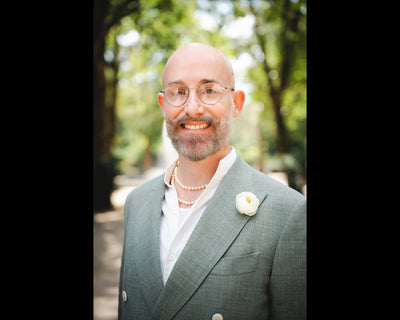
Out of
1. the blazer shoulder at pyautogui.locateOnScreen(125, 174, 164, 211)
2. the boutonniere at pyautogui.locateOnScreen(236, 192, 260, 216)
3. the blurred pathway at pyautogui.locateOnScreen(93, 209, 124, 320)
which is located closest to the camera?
the boutonniere at pyautogui.locateOnScreen(236, 192, 260, 216)

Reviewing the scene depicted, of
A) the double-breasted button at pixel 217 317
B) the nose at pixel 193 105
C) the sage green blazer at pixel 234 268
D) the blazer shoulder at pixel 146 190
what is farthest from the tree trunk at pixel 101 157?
the double-breasted button at pixel 217 317

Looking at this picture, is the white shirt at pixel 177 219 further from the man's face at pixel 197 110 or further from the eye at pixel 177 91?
the eye at pixel 177 91

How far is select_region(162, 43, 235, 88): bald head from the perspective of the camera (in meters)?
1.92

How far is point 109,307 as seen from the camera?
492cm

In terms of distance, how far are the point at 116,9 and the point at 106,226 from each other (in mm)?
6562

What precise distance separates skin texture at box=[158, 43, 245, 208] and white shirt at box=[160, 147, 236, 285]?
0.11 metres

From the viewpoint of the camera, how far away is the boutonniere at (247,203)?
1.85 m

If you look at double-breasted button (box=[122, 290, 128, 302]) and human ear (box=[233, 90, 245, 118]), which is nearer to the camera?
double-breasted button (box=[122, 290, 128, 302])

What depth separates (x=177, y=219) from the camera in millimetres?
2092

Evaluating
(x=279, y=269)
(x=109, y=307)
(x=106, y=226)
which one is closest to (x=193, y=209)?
(x=279, y=269)

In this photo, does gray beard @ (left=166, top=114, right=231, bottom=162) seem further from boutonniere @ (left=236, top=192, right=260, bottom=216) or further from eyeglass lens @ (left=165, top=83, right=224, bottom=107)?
boutonniere @ (left=236, top=192, right=260, bottom=216)

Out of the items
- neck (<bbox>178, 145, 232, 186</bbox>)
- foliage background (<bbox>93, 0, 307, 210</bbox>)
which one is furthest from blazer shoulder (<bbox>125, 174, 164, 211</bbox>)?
foliage background (<bbox>93, 0, 307, 210</bbox>)
